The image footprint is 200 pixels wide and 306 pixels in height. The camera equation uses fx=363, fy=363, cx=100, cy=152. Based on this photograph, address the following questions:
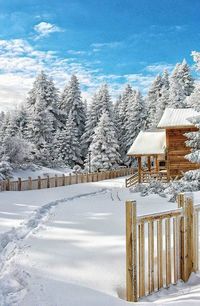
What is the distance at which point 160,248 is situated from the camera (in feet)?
17.9

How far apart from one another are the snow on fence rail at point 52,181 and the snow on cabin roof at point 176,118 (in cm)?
1026

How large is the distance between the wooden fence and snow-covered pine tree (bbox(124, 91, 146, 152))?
4922cm

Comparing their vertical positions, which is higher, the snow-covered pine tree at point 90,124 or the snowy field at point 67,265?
the snow-covered pine tree at point 90,124

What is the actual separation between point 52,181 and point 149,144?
9.04 meters

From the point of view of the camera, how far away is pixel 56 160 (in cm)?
4672

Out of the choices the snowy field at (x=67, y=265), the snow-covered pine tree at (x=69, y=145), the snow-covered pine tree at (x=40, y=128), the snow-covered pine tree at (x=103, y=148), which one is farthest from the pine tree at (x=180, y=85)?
the snowy field at (x=67, y=265)

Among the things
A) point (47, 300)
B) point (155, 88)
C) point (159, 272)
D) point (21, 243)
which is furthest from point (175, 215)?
point (155, 88)

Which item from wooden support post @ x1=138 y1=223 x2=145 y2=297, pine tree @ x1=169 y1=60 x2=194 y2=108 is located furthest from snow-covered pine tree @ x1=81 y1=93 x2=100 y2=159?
wooden support post @ x1=138 y1=223 x2=145 y2=297

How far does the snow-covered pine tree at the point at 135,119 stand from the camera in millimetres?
55312

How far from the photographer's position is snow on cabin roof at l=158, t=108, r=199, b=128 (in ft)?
87.0

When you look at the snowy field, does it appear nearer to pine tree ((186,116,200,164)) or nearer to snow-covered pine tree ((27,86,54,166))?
pine tree ((186,116,200,164))

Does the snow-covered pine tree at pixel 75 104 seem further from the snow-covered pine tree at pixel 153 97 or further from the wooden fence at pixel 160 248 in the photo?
the wooden fence at pixel 160 248

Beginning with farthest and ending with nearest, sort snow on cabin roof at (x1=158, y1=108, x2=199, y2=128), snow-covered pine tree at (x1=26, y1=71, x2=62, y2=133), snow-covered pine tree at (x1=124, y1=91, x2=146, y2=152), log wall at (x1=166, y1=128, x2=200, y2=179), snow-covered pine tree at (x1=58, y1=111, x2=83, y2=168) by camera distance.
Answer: snow-covered pine tree at (x1=124, y1=91, x2=146, y2=152) < snow-covered pine tree at (x1=26, y1=71, x2=62, y2=133) < snow-covered pine tree at (x1=58, y1=111, x2=83, y2=168) < log wall at (x1=166, y1=128, x2=200, y2=179) < snow on cabin roof at (x1=158, y1=108, x2=199, y2=128)

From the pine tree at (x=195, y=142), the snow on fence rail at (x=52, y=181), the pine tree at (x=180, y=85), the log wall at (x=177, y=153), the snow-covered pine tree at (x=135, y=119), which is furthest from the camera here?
the snow-covered pine tree at (x=135, y=119)
